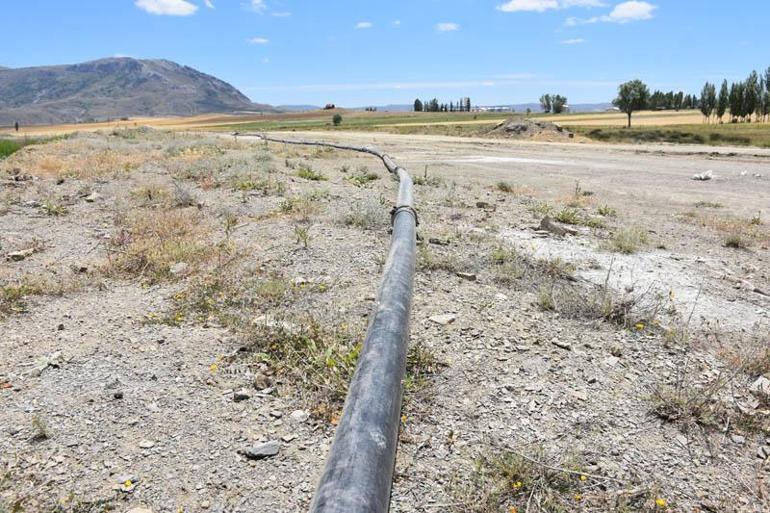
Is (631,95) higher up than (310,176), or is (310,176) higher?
(631,95)

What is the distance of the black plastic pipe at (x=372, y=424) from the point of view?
220cm

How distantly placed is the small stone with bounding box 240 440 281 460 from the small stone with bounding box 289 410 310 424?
0.88 ft

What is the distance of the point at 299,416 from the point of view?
11.3 ft

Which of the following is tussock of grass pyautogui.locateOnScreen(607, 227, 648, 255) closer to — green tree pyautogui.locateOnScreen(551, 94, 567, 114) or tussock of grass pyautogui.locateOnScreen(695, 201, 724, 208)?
tussock of grass pyautogui.locateOnScreen(695, 201, 724, 208)

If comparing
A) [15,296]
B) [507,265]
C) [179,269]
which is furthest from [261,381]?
[507,265]

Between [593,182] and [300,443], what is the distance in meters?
14.3

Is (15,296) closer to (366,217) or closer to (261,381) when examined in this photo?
(261,381)

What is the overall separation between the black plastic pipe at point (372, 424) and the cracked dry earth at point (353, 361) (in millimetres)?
427

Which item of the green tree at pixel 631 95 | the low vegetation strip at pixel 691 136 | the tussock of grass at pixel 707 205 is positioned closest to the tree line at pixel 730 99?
the green tree at pixel 631 95

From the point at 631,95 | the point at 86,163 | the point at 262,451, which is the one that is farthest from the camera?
the point at 631,95

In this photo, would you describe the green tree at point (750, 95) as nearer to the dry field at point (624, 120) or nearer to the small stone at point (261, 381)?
the dry field at point (624, 120)

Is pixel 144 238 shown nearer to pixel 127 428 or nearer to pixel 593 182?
pixel 127 428

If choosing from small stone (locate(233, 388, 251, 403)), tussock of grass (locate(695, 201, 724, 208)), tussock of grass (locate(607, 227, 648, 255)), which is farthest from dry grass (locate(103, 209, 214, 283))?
tussock of grass (locate(695, 201, 724, 208))

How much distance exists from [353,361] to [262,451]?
984mm
